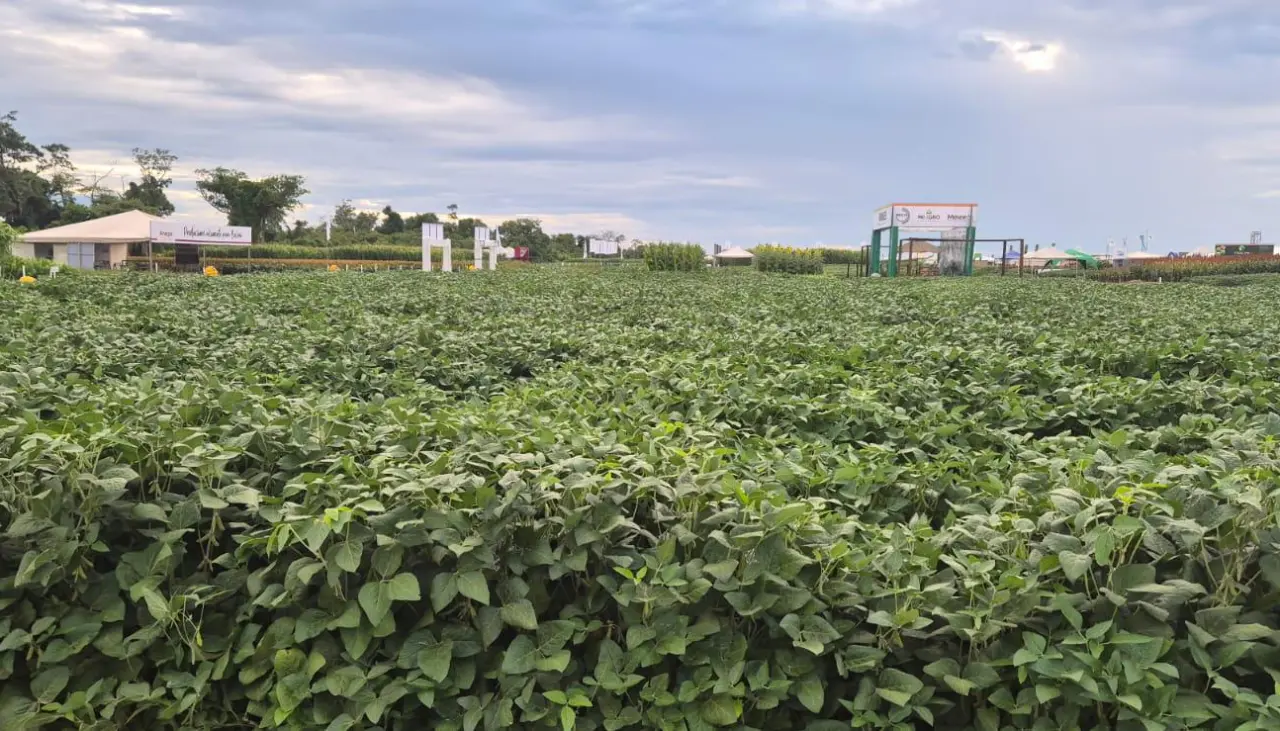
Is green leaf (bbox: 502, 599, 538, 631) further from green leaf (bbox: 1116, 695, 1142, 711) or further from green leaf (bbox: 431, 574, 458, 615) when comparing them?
green leaf (bbox: 1116, 695, 1142, 711)

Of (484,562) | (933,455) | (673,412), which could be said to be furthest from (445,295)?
(484,562)

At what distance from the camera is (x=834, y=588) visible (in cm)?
196

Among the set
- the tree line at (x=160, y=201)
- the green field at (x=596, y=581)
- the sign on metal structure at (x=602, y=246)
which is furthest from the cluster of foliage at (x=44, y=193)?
the green field at (x=596, y=581)

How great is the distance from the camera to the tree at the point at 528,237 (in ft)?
248

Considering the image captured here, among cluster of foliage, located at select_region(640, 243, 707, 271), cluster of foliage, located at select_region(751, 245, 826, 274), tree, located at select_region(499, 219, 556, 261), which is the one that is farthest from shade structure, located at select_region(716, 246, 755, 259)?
cluster of foliage, located at select_region(640, 243, 707, 271)

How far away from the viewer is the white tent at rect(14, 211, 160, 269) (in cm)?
4312

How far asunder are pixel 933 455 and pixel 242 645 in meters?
2.45

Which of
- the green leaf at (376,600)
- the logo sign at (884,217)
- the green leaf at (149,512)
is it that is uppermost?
the logo sign at (884,217)

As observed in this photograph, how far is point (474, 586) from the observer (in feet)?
6.13

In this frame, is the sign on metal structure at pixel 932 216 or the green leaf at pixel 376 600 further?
the sign on metal structure at pixel 932 216

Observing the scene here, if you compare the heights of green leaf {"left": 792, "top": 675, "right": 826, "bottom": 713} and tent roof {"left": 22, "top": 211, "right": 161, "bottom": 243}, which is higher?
tent roof {"left": 22, "top": 211, "right": 161, "bottom": 243}

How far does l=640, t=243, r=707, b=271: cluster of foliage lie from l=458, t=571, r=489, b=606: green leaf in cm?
3255

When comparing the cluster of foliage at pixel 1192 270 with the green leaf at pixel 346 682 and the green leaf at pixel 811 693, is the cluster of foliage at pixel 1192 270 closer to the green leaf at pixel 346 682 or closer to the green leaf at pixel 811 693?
the green leaf at pixel 811 693

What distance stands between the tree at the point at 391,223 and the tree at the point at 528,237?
11.1 metres
